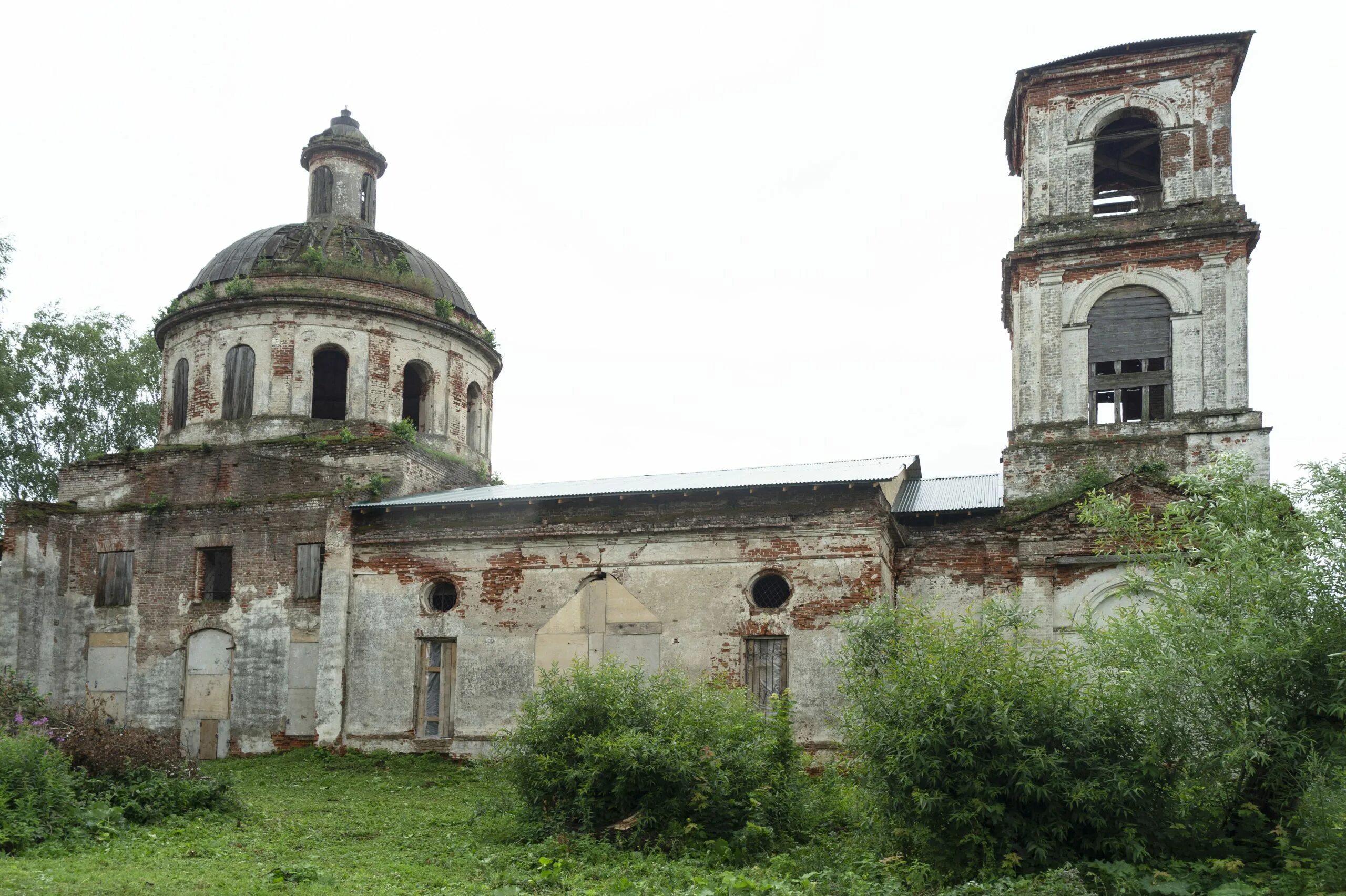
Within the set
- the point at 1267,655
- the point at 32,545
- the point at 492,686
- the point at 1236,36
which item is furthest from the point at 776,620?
the point at 32,545

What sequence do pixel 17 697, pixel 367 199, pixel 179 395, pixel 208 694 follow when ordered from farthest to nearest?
pixel 367 199
pixel 179 395
pixel 208 694
pixel 17 697

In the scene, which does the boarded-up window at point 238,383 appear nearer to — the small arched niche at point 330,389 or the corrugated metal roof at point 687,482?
the small arched niche at point 330,389

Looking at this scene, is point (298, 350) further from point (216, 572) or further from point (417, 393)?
point (216, 572)

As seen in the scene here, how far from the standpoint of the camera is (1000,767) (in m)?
11.1

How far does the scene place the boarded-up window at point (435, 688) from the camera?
20.1 metres

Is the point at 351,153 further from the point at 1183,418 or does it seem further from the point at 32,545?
the point at 1183,418

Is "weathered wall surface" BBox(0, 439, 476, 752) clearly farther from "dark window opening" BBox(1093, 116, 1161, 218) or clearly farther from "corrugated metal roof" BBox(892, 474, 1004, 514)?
"dark window opening" BBox(1093, 116, 1161, 218)

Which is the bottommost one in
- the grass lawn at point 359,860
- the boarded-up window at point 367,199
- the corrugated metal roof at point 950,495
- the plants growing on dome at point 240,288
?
the grass lawn at point 359,860

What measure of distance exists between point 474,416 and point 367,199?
5368 millimetres

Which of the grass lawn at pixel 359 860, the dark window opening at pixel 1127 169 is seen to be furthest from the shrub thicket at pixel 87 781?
the dark window opening at pixel 1127 169

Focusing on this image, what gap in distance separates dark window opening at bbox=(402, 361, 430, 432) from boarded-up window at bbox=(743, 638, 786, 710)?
30.5 ft

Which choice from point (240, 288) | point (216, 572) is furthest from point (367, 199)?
point (216, 572)

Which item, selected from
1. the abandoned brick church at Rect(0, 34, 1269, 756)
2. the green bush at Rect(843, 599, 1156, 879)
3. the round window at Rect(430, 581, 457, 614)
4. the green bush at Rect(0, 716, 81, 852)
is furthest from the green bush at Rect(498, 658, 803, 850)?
the round window at Rect(430, 581, 457, 614)

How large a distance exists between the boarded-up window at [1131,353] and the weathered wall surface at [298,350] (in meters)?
12.5
